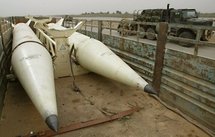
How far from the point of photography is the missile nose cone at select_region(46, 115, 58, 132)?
3363 millimetres

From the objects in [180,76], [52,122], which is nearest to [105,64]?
[180,76]

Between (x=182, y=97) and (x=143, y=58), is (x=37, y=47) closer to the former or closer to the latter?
(x=143, y=58)

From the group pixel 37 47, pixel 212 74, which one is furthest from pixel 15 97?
pixel 212 74

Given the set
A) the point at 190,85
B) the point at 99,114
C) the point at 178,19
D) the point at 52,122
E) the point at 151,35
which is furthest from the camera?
the point at 178,19

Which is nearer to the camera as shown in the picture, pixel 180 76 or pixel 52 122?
pixel 52 122

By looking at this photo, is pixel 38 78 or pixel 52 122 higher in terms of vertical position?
pixel 38 78

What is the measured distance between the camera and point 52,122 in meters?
3.41

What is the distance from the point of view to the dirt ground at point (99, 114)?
4.65m

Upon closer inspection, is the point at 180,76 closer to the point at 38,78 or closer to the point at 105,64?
the point at 105,64

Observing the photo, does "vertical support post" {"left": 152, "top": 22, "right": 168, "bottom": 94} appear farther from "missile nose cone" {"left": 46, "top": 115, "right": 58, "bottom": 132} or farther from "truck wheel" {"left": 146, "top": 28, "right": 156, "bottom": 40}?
"missile nose cone" {"left": 46, "top": 115, "right": 58, "bottom": 132}

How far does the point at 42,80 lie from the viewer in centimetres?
429

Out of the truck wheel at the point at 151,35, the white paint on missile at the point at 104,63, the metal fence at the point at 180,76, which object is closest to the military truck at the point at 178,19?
the truck wheel at the point at 151,35

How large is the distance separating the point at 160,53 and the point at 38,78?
3.47 meters

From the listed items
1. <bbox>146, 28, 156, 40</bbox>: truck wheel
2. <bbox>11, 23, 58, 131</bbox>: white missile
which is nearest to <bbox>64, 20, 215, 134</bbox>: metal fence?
<bbox>146, 28, 156, 40</bbox>: truck wheel
